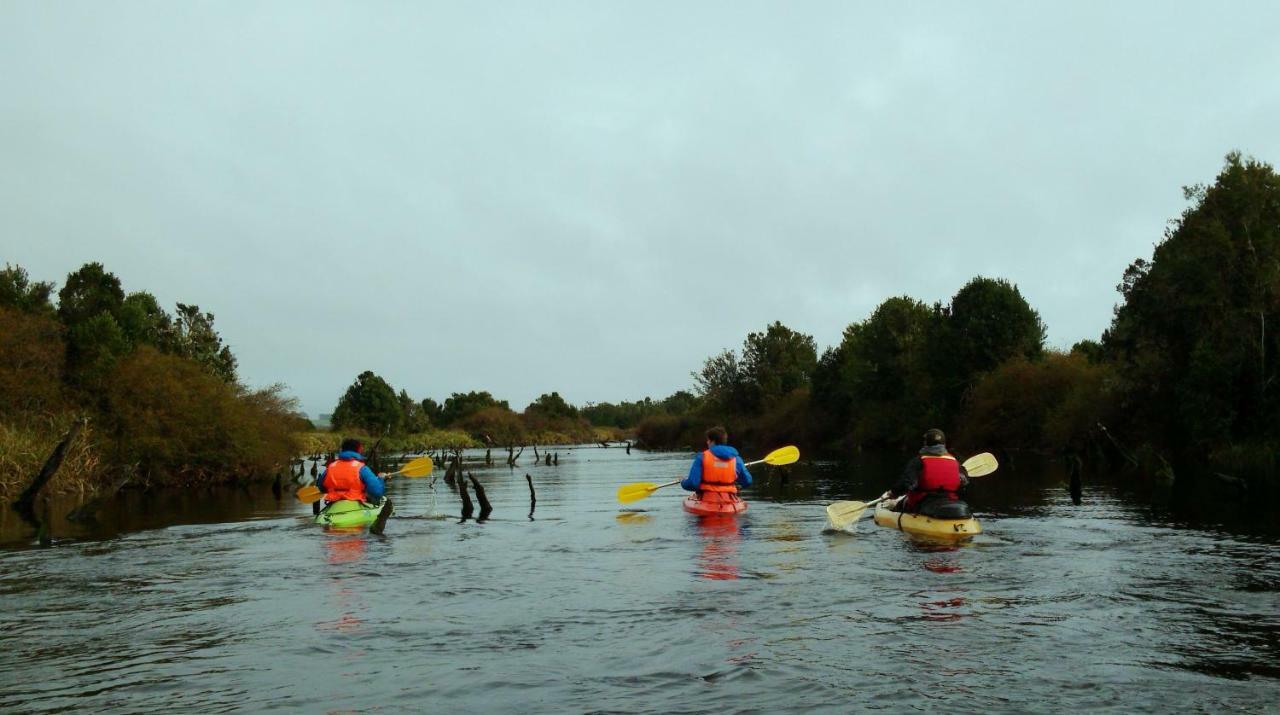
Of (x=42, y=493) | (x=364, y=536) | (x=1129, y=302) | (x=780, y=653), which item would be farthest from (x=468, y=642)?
(x=1129, y=302)

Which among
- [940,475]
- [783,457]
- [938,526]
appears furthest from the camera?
[783,457]

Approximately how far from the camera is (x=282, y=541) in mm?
19094

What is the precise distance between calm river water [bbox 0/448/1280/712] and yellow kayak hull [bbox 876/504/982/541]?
0.32 metres

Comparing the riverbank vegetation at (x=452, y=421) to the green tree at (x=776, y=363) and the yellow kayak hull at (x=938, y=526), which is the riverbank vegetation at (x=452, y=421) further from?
the yellow kayak hull at (x=938, y=526)

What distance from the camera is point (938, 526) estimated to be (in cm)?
1633

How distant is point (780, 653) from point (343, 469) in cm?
1378

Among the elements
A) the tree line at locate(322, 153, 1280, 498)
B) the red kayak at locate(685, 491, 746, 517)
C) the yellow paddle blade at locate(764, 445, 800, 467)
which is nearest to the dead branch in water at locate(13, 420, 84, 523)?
the red kayak at locate(685, 491, 746, 517)

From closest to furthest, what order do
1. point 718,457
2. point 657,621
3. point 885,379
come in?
point 657,621 → point 718,457 → point 885,379

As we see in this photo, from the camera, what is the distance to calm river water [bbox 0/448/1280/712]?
7.53m

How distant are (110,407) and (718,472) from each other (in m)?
31.3

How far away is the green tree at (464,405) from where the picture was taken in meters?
150

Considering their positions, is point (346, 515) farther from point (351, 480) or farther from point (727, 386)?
point (727, 386)

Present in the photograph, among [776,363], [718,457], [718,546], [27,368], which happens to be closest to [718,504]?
[718,457]

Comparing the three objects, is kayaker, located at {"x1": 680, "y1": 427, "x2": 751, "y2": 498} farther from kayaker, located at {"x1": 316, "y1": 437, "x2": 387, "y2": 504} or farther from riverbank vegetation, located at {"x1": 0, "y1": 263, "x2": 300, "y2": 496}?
riverbank vegetation, located at {"x1": 0, "y1": 263, "x2": 300, "y2": 496}
